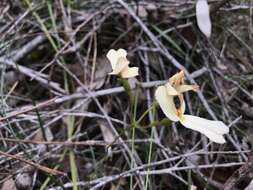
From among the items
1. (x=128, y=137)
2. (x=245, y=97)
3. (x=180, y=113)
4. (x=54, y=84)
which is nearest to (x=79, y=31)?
(x=54, y=84)

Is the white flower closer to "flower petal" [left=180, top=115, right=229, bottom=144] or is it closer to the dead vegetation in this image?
the dead vegetation

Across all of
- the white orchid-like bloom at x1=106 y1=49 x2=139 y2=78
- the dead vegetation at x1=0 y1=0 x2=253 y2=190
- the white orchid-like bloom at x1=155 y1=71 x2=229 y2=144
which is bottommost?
the dead vegetation at x1=0 y1=0 x2=253 y2=190

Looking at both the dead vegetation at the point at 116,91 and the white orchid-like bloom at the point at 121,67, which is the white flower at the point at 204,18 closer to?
the dead vegetation at the point at 116,91

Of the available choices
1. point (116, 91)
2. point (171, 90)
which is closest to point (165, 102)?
point (171, 90)

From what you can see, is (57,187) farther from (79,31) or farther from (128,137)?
(79,31)

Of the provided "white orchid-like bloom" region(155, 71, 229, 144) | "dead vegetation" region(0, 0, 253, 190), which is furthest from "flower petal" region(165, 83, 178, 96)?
"dead vegetation" region(0, 0, 253, 190)

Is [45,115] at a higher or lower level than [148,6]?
lower

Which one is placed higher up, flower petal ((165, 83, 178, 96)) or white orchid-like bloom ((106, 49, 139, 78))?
white orchid-like bloom ((106, 49, 139, 78))
